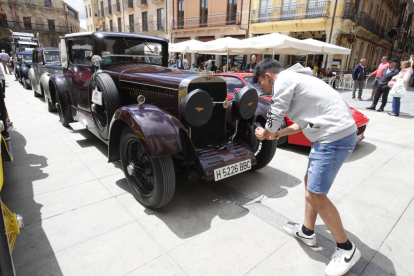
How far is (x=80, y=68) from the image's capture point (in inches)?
172

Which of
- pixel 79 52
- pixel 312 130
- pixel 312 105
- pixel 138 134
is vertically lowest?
pixel 138 134

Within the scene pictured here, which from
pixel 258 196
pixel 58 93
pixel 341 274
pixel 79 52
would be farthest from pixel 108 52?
pixel 341 274

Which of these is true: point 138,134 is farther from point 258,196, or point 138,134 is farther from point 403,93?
point 403,93

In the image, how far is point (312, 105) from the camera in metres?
1.85

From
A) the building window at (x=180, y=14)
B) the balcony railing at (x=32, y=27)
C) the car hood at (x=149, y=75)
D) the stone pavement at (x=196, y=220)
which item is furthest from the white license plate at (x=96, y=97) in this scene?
the balcony railing at (x=32, y=27)

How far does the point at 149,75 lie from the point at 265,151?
1.86 metres

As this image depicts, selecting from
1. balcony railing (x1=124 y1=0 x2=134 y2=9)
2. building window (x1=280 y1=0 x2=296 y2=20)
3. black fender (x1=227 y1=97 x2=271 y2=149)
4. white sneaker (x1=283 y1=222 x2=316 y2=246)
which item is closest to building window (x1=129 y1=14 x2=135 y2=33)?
balcony railing (x1=124 y1=0 x2=134 y2=9)

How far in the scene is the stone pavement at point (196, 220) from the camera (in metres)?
2.00

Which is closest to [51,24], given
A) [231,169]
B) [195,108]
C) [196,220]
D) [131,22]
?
[131,22]

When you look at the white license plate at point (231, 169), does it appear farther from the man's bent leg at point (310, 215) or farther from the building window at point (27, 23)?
the building window at point (27, 23)

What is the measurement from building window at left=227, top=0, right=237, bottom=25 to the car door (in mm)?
17934

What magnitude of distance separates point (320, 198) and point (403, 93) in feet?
24.3

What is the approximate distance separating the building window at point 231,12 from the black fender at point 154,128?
1992cm

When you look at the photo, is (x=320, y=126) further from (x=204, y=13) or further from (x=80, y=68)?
(x=204, y=13)
